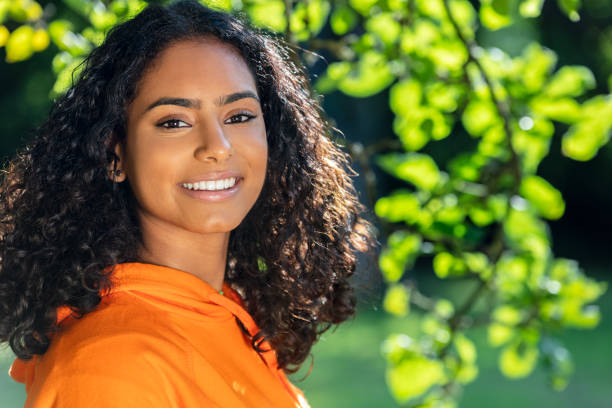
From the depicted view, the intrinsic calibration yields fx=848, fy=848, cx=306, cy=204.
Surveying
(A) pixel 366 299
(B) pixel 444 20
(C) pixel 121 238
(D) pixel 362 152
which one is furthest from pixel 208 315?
(B) pixel 444 20

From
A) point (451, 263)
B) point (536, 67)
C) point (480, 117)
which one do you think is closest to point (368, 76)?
point (480, 117)

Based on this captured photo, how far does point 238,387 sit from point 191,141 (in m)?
0.46

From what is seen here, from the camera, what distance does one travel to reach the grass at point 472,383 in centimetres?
623

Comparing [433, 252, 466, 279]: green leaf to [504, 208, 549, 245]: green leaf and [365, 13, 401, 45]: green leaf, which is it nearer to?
[504, 208, 549, 245]: green leaf

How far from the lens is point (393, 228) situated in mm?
2387

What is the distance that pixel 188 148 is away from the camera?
1546 millimetres

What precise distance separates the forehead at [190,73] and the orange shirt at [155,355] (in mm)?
328

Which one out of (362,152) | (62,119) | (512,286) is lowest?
(512,286)

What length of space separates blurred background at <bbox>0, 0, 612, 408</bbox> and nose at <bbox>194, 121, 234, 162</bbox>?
52 centimetres

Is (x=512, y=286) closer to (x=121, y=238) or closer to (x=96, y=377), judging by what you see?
(x=121, y=238)

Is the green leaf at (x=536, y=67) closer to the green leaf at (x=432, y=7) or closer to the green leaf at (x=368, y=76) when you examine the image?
the green leaf at (x=432, y=7)

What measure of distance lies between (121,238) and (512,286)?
49.0 inches

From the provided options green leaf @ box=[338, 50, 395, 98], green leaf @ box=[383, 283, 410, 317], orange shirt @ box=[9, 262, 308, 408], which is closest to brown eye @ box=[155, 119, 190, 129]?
orange shirt @ box=[9, 262, 308, 408]

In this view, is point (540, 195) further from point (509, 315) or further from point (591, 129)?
point (509, 315)
